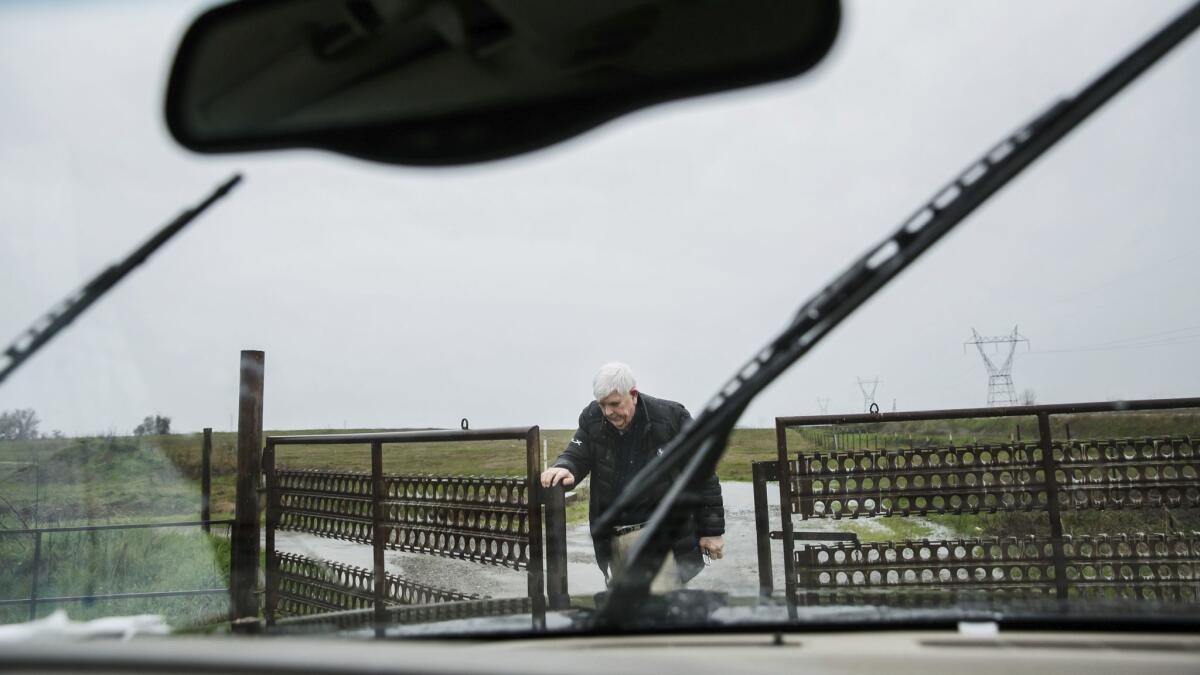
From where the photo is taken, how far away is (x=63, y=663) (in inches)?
43.2

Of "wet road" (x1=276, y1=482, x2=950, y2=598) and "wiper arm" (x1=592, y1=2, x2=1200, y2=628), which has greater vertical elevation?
"wiper arm" (x1=592, y1=2, x2=1200, y2=628)

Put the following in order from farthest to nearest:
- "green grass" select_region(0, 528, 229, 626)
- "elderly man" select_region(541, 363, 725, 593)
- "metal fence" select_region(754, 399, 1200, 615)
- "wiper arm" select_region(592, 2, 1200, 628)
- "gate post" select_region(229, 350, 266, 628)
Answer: "metal fence" select_region(754, 399, 1200, 615) < "gate post" select_region(229, 350, 266, 628) < "green grass" select_region(0, 528, 229, 626) < "elderly man" select_region(541, 363, 725, 593) < "wiper arm" select_region(592, 2, 1200, 628)

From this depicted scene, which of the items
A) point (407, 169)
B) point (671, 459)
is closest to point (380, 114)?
point (407, 169)

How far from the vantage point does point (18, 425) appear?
1.92 m

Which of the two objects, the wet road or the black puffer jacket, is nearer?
the black puffer jacket

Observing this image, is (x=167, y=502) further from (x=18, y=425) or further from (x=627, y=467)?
(x=627, y=467)

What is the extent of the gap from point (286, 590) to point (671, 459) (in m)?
4.76

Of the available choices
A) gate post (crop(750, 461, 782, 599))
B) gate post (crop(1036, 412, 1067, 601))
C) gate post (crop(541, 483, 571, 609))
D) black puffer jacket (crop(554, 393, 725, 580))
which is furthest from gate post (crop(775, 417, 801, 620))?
black puffer jacket (crop(554, 393, 725, 580))

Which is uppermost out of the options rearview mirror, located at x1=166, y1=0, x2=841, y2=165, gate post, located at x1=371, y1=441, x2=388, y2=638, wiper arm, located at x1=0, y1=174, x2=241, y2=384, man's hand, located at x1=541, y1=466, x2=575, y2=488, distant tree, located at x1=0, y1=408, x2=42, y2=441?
rearview mirror, located at x1=166, y1=0, x2=841, y2=165

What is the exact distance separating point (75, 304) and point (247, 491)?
4130mm

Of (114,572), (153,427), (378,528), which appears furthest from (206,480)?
(378,528)

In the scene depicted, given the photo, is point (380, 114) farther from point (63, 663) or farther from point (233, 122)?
point (63, 663)

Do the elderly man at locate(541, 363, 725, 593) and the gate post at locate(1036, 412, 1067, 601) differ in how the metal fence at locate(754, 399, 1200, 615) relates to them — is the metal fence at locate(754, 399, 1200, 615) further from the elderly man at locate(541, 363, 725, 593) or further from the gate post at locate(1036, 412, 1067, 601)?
the elderly man at locate(541, 363, 725, 593)

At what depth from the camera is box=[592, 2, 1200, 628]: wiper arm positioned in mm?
1414
